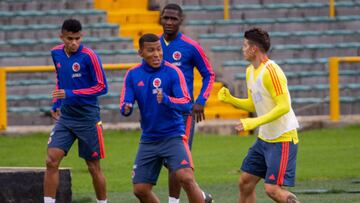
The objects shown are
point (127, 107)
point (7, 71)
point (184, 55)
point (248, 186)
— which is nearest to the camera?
point (127, 107)

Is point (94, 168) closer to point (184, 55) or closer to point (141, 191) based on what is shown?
point (184, 55)

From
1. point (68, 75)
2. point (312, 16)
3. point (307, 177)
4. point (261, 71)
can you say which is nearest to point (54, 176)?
point (68, 75)

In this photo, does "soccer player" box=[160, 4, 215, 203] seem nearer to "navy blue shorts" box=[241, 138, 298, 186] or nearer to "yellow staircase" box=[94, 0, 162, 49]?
"navy blue shorts" box=[241, 138, 298, 186]

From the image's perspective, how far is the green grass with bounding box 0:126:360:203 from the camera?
1488 centimetres

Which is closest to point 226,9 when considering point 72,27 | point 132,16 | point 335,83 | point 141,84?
point 132,16

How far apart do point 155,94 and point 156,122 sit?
0.89 ft

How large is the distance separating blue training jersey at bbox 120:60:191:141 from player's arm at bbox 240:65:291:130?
75cm

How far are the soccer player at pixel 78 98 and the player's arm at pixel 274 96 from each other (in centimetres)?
247

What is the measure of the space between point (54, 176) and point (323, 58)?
11086 mm

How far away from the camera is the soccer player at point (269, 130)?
10938 mm

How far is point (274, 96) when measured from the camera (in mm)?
10914

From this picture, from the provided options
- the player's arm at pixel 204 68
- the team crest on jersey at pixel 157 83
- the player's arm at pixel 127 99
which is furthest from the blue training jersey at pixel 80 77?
the team crest on jersey at pixel 157 83

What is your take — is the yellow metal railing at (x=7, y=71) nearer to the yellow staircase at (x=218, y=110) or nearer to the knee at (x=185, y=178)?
the yellow staircase at (x=218, y=110)

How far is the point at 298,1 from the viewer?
24.3m
